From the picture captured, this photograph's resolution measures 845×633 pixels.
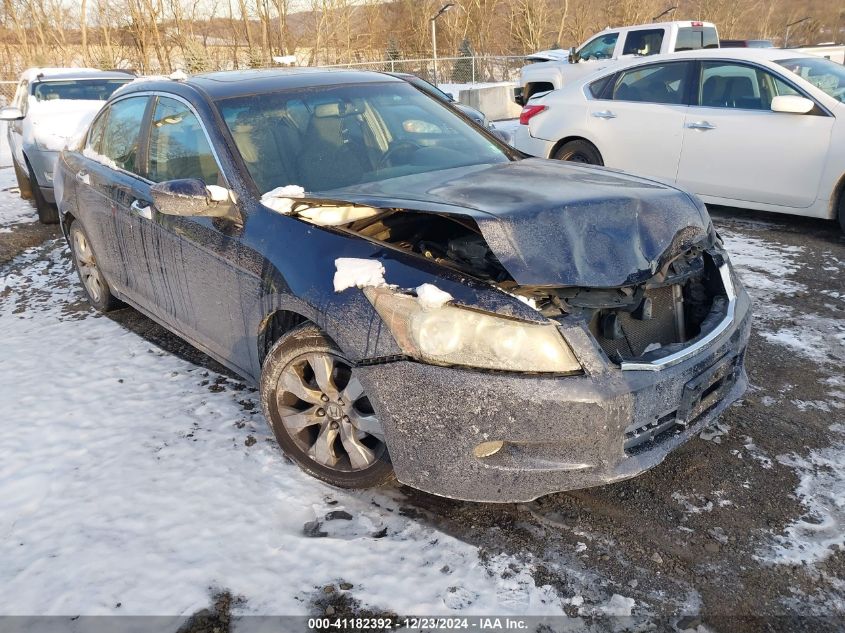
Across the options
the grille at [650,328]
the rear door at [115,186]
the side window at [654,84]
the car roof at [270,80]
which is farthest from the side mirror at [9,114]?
the grille at [650,328]

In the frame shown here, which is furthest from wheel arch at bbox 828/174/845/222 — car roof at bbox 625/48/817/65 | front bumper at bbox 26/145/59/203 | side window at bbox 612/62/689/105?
front bumper at bbox 26/145/59/203

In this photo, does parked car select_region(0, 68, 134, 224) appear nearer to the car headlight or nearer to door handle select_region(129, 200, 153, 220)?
door handle select_region(129, 200, 153, 220)

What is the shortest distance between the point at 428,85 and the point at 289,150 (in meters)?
1.46

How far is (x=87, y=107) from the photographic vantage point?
8.19 meters

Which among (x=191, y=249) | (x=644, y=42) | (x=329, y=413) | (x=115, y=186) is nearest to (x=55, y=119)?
(x=115, y=186)

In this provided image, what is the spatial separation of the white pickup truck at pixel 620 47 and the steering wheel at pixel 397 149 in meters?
9.36

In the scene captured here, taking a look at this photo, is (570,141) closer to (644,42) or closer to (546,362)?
(546,362)

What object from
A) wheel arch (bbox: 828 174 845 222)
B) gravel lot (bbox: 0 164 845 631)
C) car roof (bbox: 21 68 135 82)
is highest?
car roof (bbox: 21 68 135 82)

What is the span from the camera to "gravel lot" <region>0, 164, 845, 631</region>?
2.12 meters

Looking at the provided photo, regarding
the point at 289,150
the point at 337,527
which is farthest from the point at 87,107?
→ the point at 337,527

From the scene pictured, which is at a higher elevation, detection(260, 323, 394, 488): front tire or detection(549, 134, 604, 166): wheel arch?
detection(549, 134, 604, 166): wheel arch

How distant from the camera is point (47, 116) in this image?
7.69 m

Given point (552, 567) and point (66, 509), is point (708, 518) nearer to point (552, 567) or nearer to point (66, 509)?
point (552, 567)

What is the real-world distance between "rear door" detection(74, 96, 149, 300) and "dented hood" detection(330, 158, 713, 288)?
1.64 meters
